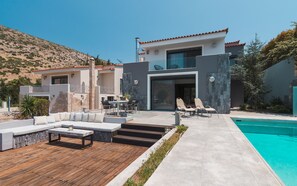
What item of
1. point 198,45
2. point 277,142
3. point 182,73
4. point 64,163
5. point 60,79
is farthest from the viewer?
point 60,79

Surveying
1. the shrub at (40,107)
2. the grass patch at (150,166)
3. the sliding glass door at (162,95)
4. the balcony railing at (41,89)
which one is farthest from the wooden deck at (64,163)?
the balcony railing at (41,89)

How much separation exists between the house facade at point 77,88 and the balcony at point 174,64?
562cm

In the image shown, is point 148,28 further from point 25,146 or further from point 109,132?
point 25,146

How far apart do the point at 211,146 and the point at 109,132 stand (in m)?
4.17

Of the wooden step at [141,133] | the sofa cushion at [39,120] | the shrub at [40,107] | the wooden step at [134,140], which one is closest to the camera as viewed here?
the wooden step at [134,140]

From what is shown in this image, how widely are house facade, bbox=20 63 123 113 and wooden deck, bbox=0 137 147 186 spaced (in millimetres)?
8513

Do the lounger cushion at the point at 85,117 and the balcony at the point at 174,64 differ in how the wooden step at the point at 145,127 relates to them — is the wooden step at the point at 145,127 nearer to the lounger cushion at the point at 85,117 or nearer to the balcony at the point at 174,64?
the lounger cushion at the point at 85,117

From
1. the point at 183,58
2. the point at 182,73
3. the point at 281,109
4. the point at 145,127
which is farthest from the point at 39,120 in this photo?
the point at 281,109

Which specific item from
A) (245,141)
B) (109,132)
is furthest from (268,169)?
(109,132)

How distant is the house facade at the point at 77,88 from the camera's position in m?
15.1

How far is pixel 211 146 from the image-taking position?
4.62 metres

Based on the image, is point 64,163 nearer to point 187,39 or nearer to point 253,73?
point 187,39

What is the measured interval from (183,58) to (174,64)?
918mm

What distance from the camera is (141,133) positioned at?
6789mm
